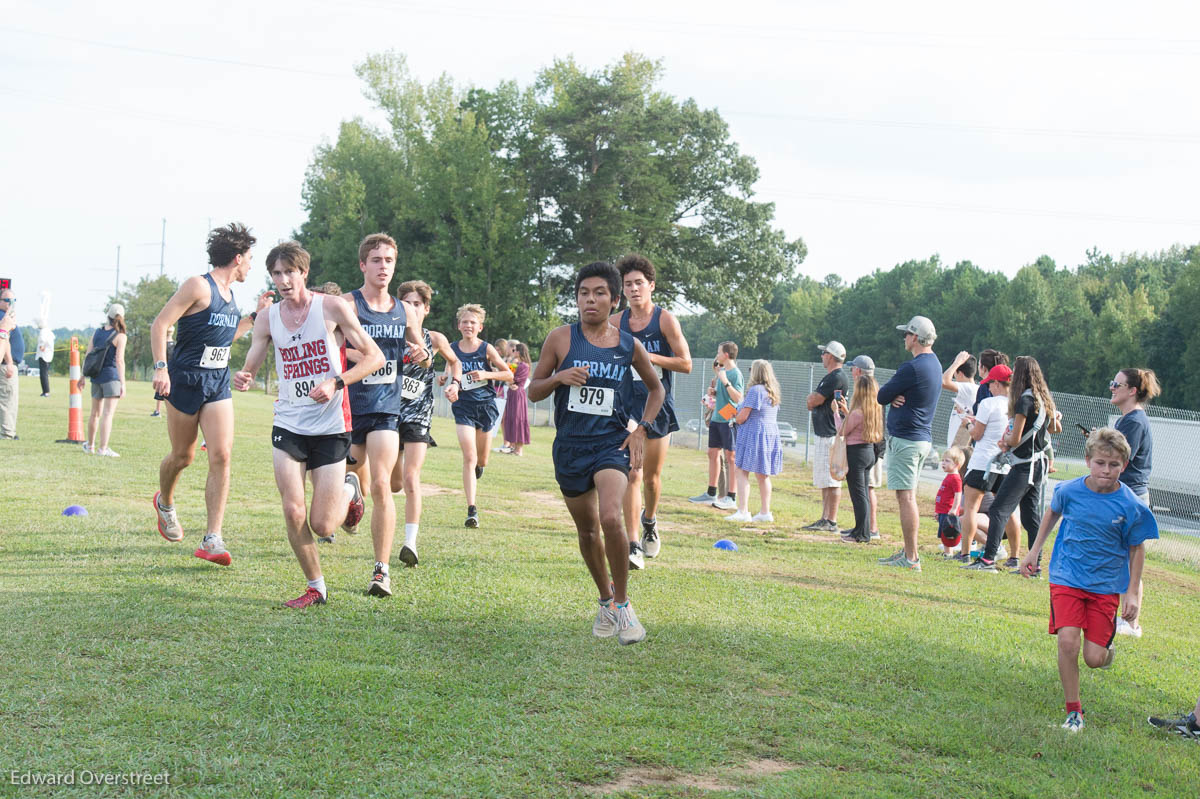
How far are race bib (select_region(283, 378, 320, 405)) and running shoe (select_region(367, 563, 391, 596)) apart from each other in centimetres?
124

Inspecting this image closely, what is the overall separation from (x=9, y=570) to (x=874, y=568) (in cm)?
733

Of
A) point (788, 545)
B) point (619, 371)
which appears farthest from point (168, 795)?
point (788, 545)

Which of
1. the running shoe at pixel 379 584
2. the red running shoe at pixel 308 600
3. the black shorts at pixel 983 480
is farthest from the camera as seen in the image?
the black shorts at pixel 983 480

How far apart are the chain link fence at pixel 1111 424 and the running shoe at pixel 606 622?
575 centimetres

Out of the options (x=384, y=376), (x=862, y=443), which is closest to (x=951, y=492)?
(x=862, y=443)

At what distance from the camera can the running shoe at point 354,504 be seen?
7.84 m

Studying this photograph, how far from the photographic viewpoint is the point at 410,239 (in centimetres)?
5891

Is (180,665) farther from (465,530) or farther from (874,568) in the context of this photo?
(874,568)

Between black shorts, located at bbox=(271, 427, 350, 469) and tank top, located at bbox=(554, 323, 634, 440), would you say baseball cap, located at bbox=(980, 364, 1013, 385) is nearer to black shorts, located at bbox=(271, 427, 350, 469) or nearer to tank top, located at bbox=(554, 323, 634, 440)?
tank top, located at bbox=(554, 323, 634, 440)

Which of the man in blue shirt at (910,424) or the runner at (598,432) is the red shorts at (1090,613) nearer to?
the runner at (598,432)

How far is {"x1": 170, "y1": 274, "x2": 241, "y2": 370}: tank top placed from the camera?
23.9 feet

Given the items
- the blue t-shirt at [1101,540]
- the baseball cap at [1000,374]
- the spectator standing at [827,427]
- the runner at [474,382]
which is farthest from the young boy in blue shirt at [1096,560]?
the spectator standing at [827,427]

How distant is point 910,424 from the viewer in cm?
973

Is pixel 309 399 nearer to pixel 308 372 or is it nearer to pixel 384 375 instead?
pixel 308 372
